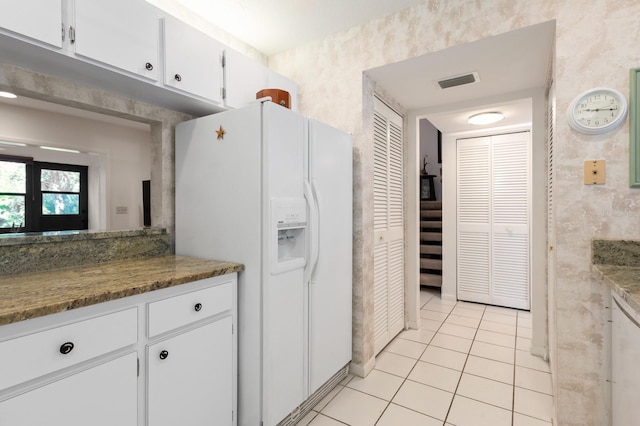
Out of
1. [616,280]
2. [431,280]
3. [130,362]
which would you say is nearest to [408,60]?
[616,280]

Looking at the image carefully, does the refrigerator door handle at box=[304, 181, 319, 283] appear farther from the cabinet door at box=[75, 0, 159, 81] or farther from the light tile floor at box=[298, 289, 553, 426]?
the cabinet door at box=[75, 0, 159, 81]

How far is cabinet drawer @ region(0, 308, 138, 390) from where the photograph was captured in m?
0.91

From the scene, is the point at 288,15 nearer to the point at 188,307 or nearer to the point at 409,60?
the point at 409,60

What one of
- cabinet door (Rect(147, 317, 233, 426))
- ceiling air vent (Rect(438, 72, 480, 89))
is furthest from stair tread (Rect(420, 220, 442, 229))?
cabinet door (Rect(147, 317, 233, 426))

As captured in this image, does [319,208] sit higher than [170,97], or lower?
lower

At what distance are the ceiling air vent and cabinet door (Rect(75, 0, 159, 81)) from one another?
2014 millimetres

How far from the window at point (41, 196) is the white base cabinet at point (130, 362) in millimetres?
1562

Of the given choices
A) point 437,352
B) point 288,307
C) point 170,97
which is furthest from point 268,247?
point 437,352

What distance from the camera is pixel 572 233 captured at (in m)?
1.63

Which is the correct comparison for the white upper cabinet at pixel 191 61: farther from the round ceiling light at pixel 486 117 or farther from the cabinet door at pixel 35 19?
the round ceiling light at pixel 486 117

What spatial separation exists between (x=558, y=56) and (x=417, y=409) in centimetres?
216

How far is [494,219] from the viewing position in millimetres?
3867

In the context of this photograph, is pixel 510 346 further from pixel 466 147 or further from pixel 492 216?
pixel 466 147

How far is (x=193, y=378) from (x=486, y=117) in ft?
11.3
